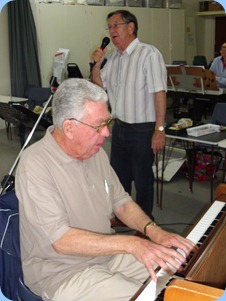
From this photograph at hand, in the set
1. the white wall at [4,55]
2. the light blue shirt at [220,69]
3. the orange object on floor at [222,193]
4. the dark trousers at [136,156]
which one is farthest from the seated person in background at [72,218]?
Result: the white wall at [4,55]

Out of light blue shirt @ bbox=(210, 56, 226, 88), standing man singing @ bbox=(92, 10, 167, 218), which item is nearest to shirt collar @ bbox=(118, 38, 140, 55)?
standing man singing @ bbox=(92, 10, 167, 218)

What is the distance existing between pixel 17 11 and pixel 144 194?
16.0 feet

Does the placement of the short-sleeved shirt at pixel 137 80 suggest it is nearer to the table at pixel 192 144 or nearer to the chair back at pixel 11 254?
the table at pixel 192 144

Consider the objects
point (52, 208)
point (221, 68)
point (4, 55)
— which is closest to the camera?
point (52, 208)

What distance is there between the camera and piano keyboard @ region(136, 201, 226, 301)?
1134mm

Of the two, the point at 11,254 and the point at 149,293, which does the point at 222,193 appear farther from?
the point at 11,254

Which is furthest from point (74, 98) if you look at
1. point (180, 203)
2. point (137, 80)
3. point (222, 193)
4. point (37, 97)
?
point (37, 97)

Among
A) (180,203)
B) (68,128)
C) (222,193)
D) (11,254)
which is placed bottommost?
(180,203)

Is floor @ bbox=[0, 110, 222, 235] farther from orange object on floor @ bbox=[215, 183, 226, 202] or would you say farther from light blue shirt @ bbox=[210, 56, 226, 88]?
light blue shirt @ bbox=[210, 56, 226, 88]

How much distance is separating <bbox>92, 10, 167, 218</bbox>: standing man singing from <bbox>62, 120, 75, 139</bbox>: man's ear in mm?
1309

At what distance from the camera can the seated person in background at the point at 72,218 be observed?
4.23 ft

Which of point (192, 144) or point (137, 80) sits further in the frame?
point (192, 144)

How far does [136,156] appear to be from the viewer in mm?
2703

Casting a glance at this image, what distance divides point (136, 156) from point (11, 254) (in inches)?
53.8
